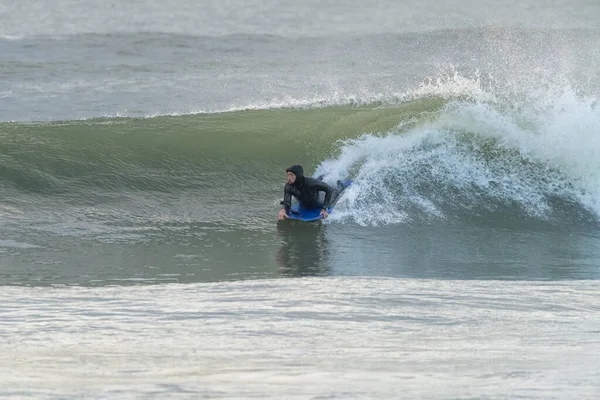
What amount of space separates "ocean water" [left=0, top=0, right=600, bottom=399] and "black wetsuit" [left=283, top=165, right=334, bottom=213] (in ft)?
0.97

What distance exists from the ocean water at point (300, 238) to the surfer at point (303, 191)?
258 mm

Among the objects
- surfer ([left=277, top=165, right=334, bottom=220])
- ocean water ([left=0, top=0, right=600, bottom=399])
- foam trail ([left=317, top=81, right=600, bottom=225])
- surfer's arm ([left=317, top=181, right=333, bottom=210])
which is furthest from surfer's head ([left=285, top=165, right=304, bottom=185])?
foam trail ([left=317, top=81, right=600, bottom=225])

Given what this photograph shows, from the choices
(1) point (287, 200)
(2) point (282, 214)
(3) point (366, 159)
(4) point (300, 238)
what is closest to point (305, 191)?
(1) point (287, 200)

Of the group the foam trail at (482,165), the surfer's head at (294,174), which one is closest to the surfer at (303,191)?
the surfer's head at (294,174)

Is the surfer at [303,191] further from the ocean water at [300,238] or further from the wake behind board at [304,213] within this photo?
the ocean water at [300,238]

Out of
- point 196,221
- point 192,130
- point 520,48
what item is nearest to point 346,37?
point 520,48

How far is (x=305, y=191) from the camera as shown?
1170 cm

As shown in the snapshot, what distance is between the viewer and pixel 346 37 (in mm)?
32844

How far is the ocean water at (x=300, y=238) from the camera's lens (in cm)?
612

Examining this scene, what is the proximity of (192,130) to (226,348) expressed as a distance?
31.3ft

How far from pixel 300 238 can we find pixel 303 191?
60 cm

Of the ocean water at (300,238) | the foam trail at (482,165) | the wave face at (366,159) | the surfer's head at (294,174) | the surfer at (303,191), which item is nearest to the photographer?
the ocean water at (300,238)

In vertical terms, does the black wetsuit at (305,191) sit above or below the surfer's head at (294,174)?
below

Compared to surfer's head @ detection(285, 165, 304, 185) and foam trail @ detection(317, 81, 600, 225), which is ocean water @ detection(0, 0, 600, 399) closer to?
foam trail @ detection(317, 81, 600, 225)
